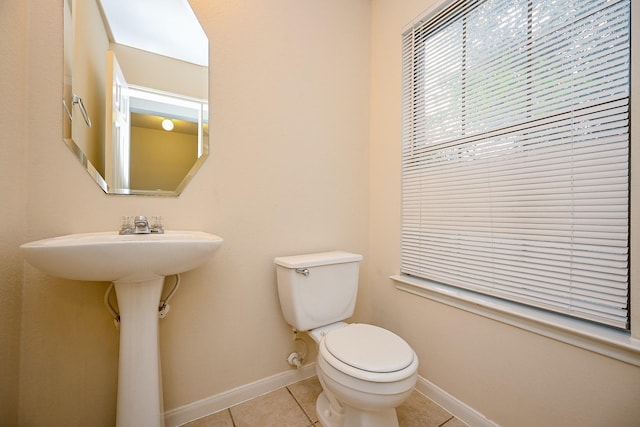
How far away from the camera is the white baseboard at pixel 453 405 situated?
1.11 meters

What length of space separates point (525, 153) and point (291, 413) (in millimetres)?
1572

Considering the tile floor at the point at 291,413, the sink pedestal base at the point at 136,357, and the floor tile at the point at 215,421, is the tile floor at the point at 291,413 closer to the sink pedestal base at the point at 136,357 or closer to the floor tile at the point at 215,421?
the floor tile at the point at 215,421

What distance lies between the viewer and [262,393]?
4.42ft

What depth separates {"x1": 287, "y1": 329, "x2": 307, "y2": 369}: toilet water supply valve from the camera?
1.41 metres

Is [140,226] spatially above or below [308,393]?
above

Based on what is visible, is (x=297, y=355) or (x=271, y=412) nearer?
(x=271, y=412)

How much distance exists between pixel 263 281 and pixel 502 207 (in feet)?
3.93

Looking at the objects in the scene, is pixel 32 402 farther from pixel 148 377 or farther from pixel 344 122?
pixel 344 122

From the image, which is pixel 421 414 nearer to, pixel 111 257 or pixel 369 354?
pixel 369 354

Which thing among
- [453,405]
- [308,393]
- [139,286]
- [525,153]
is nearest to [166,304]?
[139,286]

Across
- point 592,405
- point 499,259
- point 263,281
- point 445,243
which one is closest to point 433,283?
point 445,243

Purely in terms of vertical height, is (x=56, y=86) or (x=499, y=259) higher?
(x=56, y=86)

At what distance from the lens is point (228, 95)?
1.26 metres

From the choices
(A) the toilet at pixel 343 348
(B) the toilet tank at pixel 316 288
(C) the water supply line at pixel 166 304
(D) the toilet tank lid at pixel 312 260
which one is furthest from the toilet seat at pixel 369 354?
(C) the water supply line at pixel 166 304
